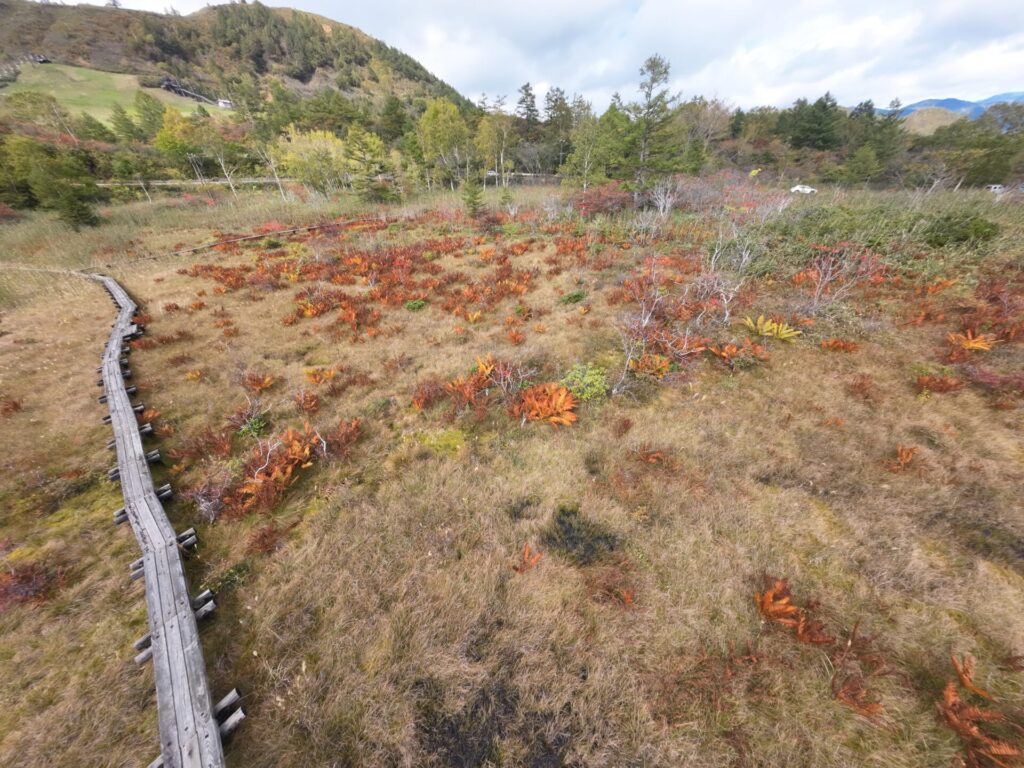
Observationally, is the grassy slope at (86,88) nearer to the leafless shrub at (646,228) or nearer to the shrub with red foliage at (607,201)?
the shrub with red foliage at (607,201)

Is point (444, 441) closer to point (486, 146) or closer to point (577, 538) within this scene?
point (577, 538)

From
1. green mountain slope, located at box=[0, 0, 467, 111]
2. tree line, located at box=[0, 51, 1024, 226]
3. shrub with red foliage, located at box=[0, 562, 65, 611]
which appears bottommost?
shrub with red foliage, located at box=[0, 562, 65, 611]

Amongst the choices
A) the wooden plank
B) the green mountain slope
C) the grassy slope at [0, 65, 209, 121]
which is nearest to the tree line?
the grassy slope at [0, 65, 209, 121]

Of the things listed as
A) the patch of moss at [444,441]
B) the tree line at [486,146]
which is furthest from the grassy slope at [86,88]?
the patch of moss at [444,441]

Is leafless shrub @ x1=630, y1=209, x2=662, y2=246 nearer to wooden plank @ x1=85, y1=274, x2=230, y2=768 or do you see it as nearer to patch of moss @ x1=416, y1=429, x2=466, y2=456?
patch of moss @ x1=416, y1=429, x2=466, y2=456

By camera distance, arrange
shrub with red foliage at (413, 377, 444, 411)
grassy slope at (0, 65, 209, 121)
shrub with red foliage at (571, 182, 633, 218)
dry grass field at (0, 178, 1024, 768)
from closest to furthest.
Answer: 1. dry grass field at (0, 178, 1024, 768)
2. shrub with red foliage at (413, 377, 444, 411)
3. shrub with red foliage at (571, 182, 633, 218)
4. grassy slope at (0, 65, 209, 121)
